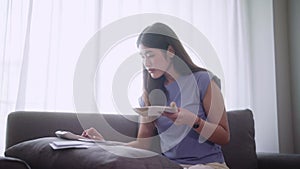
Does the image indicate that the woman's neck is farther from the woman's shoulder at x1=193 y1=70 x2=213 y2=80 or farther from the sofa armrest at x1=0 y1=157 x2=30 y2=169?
the sofa armrest at x1=0 y1=157 x2=30 y2=169

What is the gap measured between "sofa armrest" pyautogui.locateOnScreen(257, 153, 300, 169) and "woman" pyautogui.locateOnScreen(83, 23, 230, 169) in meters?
0.63

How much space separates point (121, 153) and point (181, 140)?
1.94ft

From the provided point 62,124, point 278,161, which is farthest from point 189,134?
point 278,161

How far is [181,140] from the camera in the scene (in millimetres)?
1483

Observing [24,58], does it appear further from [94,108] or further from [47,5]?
[94,108]

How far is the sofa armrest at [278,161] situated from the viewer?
1.91 meters

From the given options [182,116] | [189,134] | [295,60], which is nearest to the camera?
[182,116]


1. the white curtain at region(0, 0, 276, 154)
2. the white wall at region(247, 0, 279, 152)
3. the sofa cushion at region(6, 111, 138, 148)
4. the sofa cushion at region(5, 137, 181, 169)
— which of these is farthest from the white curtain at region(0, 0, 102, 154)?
the white wall at region(247, 0, 279, 152)

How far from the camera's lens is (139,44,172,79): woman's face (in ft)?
5.07

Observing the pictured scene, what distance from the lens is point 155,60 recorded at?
1.55 m

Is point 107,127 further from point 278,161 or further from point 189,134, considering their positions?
point 278,161

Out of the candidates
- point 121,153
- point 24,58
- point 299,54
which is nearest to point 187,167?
point 121,153

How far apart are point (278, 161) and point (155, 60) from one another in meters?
0.94

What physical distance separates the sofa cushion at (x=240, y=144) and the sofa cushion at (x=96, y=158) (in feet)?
3.48
